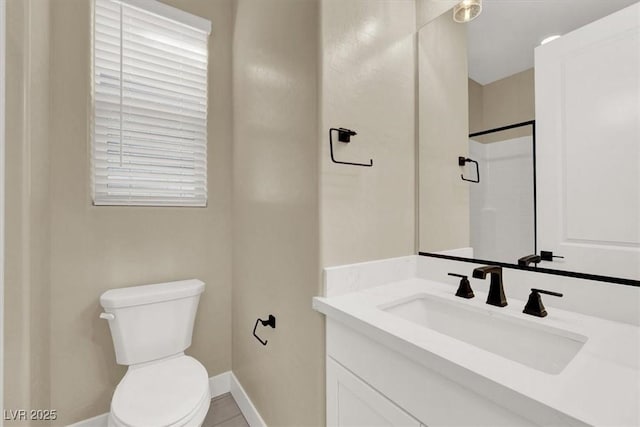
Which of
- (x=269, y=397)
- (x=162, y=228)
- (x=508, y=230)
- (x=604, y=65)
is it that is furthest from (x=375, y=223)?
(x=162, y=228)

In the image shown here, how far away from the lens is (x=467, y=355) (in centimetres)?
64

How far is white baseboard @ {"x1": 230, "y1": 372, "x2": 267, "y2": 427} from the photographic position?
1.49 m

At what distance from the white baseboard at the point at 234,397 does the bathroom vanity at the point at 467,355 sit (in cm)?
76

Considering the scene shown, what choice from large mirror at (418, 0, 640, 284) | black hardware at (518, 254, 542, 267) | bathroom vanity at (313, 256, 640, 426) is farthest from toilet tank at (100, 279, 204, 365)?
black hardware at (518, 254, 542, 267)

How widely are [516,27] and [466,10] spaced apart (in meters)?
0.25

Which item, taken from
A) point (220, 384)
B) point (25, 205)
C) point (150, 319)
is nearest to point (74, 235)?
point (25, 205)

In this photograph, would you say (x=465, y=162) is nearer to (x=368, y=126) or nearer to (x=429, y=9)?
(x=368, y=126)

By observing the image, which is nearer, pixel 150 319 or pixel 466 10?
pixel 466 10

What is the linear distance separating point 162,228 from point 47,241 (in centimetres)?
50

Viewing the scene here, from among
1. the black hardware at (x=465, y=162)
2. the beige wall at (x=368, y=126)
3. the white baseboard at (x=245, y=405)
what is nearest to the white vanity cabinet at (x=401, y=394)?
the beige wall at (x=368, y=126)

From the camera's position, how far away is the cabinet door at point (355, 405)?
77cm

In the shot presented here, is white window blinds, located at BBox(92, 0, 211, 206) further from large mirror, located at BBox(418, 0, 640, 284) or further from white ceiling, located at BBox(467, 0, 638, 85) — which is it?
white ceiling, located at BBox(467, 0, 638, 85)

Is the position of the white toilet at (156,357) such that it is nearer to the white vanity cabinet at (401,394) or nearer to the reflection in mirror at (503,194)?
the white vanity cabinet at (401,394)

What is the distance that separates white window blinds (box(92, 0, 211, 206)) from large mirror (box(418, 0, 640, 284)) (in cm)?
136
